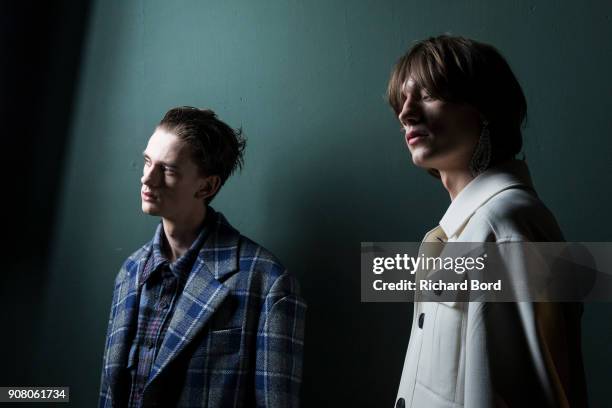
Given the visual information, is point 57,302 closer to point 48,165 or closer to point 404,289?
point 48,165

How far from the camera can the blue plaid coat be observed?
1.15 m

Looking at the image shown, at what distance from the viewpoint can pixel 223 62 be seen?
1.56 metres

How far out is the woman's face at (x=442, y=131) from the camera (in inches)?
35.1

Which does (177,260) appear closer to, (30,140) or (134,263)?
(134,263)

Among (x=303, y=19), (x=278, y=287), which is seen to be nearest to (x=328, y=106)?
(x=303, y=19)

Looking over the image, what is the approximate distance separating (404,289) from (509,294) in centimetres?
53

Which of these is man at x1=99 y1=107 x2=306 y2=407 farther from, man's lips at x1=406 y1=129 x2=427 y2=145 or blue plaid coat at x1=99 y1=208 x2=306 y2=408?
man's lips at x1=406 y1=129 x2=427 y2=145

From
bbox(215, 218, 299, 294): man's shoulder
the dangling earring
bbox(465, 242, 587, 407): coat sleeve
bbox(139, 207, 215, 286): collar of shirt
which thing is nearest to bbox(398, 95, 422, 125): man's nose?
the dangling earring

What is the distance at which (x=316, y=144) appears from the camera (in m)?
1.41

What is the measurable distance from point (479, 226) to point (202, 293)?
2.22 ft

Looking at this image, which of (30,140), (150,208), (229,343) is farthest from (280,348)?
(30,140)

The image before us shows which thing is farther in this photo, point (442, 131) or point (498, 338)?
point (442, 131)

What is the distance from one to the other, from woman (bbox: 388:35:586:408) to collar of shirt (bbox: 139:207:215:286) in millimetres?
576

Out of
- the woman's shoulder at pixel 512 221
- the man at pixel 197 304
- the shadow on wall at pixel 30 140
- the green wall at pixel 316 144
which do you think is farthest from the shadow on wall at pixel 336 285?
the shadow on wall at pixel 30 140
